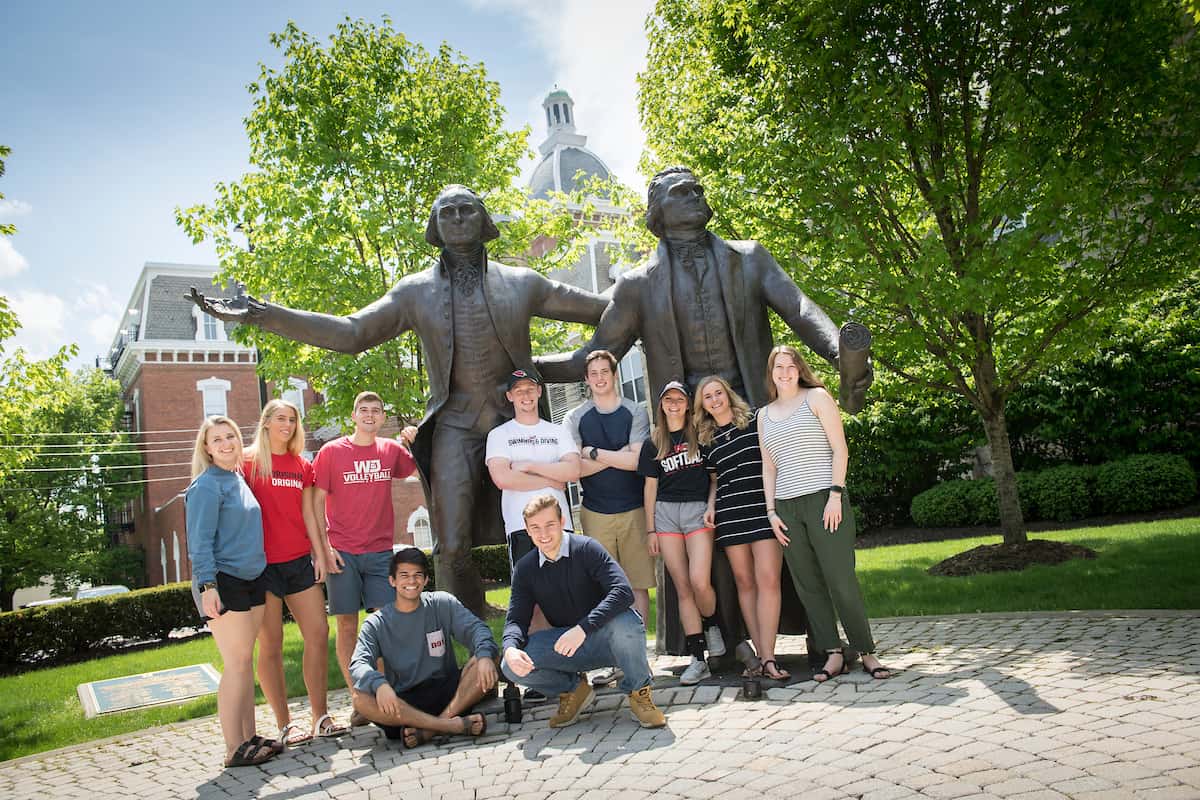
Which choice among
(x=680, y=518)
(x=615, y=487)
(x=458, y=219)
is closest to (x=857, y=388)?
(x=680, y=518)

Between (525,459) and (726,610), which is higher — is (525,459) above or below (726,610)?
above

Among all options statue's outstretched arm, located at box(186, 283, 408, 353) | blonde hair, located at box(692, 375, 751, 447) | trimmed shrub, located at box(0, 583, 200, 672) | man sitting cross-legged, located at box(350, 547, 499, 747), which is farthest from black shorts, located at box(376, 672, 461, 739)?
trimmed shrub, located at box(0, 583, 200, 672)

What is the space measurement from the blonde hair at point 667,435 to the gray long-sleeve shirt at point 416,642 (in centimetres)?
139

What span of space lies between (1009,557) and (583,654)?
7.13 metres

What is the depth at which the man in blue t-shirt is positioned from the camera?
517 cm

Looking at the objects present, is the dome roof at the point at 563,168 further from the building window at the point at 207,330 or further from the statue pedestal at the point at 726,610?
the statue pedestal at the point at 726,610

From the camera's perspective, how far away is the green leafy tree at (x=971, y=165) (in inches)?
334

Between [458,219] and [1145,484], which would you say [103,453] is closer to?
[458,219]

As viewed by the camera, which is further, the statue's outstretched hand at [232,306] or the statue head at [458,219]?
the statue head at [458,219]

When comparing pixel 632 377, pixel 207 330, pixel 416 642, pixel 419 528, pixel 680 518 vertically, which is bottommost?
pixel 416 642

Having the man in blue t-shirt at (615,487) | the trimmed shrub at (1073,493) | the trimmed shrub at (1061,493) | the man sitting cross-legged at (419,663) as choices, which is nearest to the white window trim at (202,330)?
the trimmed shrub at (1073,493)

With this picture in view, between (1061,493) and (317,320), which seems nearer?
(317,320)

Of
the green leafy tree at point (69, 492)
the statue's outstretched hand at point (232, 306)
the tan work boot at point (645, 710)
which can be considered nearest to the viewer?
the tan work boot at point (645, 710)

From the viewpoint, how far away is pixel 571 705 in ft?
14.4
